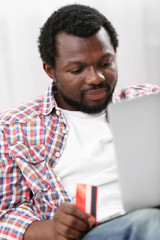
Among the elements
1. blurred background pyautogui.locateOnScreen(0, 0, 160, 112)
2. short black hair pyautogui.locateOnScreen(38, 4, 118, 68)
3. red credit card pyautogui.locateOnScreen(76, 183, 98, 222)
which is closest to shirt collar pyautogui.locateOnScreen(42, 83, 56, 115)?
short black hair pyautogui.locateOnScreen(38, 4, 118, 68)

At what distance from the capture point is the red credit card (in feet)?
2.64

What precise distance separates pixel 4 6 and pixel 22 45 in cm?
18

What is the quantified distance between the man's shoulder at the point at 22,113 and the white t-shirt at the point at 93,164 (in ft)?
0.43

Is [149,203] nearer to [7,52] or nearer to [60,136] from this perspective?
[60,136]

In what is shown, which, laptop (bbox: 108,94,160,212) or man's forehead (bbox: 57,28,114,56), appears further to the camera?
man's forehead (bbox: 57,28,114,56)

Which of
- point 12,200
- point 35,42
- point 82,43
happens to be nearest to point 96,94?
point 82,43

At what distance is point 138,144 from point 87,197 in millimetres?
172

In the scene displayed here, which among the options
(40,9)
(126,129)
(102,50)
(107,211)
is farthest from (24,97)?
(126,129)

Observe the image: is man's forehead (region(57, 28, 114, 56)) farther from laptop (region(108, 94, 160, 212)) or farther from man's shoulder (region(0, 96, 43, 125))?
laptop (region(108, 94, 160, 212))

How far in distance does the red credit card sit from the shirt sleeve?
291 mm

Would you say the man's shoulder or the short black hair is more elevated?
the short black hair

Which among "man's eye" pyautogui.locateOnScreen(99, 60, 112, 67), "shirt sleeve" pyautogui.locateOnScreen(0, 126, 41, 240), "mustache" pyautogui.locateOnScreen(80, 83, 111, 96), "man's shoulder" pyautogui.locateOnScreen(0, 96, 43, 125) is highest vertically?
"man's eye" pyautogui.locateOnScreen(99, 60, 112, 67)

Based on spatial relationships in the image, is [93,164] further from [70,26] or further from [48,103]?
[70,26]

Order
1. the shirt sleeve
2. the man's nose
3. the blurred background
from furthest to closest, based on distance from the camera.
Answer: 1. the blurred background
2. the man's nose
3. the shirt sleeve
